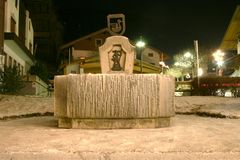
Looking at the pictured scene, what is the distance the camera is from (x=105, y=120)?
6355 millimetres

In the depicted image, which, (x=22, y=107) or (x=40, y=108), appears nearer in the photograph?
(x=40, y=108)

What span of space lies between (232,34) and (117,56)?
2366 cm

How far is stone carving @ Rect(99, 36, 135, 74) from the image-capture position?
8641 millimetres

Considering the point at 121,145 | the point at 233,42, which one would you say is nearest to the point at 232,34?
the point at 233,42

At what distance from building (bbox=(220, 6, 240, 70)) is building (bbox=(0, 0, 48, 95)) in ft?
43.9

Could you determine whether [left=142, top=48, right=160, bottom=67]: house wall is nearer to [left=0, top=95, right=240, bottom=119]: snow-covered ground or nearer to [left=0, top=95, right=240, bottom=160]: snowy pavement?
[left=0, top=95, right=240, bottom=119]: snow-covered ground

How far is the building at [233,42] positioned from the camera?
90.1ft

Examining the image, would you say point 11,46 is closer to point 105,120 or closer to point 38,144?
point 105,120

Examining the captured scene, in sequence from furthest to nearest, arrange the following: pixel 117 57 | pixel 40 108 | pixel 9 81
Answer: pixel 9 81
pixel 40 108
pixel 117 57

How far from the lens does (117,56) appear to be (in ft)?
28.6

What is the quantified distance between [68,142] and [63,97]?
2.02 meters

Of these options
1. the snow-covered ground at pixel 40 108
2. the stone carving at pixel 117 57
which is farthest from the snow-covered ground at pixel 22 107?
the stone carving at pixel 117 57

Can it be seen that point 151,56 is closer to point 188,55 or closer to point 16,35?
point 188,55

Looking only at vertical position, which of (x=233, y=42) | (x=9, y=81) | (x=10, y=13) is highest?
(x=10, y=13)
